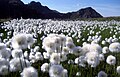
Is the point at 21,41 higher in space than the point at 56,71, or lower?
higher

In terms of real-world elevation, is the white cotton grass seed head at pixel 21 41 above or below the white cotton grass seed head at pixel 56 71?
above

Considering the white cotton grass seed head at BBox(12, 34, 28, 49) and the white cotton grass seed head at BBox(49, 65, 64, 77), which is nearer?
the white cotton grass seed head at BBox(49, 65, 64, 77)

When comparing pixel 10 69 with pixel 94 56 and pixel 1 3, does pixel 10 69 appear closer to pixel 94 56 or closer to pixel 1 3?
pixel 94 56

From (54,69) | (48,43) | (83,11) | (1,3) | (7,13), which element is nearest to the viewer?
(54,69)

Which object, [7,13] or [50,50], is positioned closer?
[50,50]

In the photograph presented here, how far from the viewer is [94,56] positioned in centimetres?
476

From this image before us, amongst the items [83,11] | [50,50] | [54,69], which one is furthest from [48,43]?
[83,11]

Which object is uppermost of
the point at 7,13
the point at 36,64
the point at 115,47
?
the point at 7,13

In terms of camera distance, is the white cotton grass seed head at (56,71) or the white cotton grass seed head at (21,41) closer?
the white cotton grass seed head at (56,71)

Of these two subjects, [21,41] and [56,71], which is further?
[21,41]

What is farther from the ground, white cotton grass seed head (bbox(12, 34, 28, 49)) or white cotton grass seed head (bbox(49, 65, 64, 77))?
white cotton grass seed head (bbox(12, 34, 28, 49))

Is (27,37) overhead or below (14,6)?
below

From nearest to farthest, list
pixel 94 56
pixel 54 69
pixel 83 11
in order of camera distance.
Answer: pixel 54 69 → pixel 94 56 → pixel 83 11

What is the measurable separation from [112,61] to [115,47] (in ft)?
0.97
